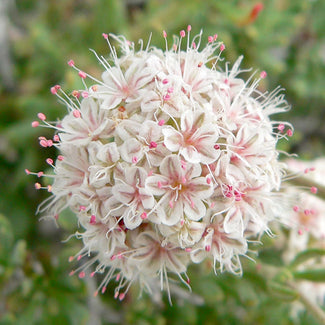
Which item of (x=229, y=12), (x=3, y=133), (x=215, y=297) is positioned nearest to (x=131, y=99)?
(x=215, y=297)

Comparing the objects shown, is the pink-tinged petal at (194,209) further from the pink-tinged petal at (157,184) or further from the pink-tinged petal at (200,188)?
the pink-tinged petal at (157,184)

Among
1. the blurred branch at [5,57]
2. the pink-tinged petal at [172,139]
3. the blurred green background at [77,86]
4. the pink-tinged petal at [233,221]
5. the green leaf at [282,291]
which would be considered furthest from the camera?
the blurred branch at [5,57]

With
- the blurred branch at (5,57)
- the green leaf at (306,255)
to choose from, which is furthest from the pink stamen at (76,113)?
the blurred branch at (5,57)

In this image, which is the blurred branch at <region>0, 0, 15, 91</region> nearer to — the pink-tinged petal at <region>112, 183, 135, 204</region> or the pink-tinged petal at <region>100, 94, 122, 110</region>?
the pink-tinged petal at <region>100, 94, 122, 110</region>

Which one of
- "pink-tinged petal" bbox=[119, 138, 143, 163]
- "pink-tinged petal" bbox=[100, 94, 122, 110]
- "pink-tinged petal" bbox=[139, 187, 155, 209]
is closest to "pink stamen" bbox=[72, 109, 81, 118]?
"pink-tinged petal" bbox=[100, 94, 122, 110]

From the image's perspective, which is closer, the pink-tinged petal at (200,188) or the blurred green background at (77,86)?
the pink-tinged petal at (200,188)

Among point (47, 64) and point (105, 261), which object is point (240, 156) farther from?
point (47, 64)

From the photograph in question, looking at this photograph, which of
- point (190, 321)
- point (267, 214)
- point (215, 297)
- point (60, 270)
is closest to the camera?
point (267, 214)
